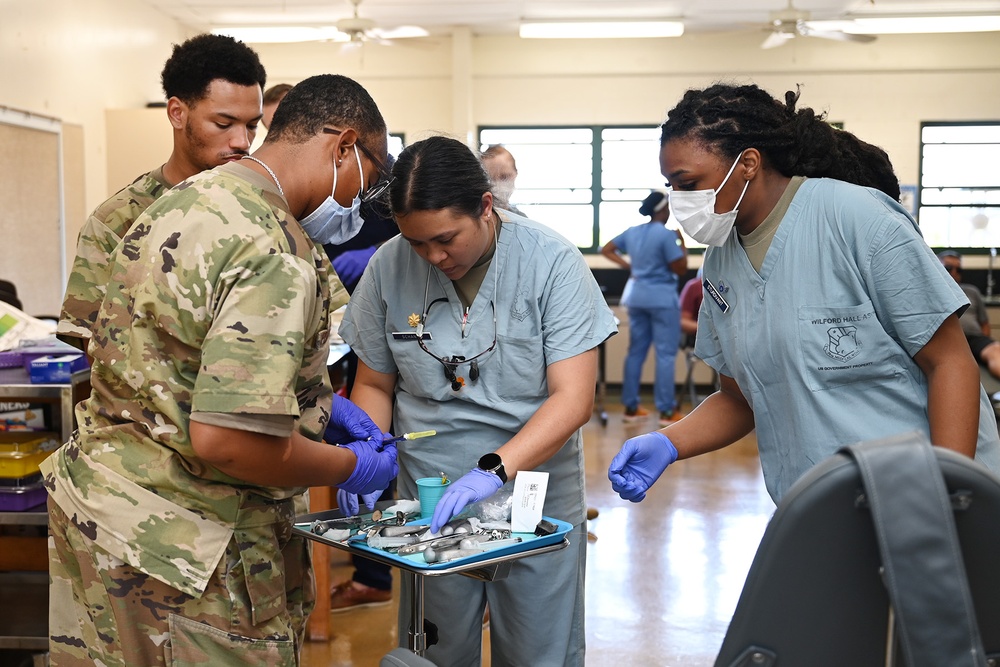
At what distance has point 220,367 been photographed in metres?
1.15

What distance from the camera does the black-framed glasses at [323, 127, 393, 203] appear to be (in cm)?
150

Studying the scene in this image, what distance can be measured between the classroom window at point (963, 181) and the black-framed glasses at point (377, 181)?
740 centimetres

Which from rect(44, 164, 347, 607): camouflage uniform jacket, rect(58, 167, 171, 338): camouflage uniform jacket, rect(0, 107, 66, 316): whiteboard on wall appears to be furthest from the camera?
rect(0, 107, 66, 316): whiteboard on wall

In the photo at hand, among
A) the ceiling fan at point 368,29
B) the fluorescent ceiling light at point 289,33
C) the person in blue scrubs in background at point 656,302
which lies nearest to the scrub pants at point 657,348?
the person in blue scrubs in background at point 656,302

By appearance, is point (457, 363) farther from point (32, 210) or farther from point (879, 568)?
point (32, 210)

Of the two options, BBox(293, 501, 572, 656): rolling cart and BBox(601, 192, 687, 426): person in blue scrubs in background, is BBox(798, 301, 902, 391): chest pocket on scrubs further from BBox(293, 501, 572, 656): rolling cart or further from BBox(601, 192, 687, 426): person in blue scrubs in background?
BBox(601, 192, 687, 426): person in blue scrubs in background

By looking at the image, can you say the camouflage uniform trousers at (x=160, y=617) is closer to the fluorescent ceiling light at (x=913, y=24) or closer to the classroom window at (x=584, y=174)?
the fluorescent ceiling light at (x=913, y=24)

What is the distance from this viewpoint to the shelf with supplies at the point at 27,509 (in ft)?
6.94

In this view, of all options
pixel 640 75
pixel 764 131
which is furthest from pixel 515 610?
pixel 640 75

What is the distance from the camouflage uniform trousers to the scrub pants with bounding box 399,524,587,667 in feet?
1.39

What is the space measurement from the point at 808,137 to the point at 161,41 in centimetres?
686

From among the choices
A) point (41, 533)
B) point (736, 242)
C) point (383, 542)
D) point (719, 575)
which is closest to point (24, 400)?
point (41, 533)

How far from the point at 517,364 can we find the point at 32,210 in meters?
4.55

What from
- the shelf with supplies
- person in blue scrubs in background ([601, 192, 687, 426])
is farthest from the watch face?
person in blue scrubs in background ([601, 192, 687, 426])
